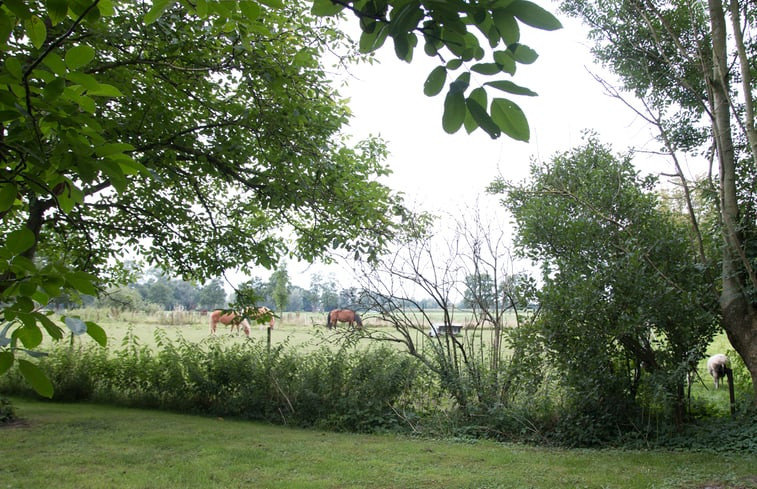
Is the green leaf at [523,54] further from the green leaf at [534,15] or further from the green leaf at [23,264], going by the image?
the green leaf at [23,264]

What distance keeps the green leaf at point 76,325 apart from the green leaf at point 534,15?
3.40 ft

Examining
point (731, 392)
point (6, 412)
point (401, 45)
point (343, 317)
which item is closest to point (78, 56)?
point (401, 45)

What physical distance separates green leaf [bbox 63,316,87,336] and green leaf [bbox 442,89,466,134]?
0.84 metres

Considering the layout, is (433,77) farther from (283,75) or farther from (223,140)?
(223,140)

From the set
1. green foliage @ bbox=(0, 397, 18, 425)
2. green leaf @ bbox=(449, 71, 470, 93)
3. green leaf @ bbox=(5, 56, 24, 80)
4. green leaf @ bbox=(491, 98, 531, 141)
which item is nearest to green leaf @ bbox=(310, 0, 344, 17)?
green leaf @ bbox=(449, 71, 470, 93)

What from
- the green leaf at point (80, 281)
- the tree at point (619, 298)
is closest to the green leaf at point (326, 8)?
the green leaf at point (80, 281)

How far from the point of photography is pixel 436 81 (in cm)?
106

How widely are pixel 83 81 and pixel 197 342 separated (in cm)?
774

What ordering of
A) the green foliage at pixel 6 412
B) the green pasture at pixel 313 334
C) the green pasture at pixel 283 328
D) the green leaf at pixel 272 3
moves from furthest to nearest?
the green pasture at pixel 283 328
the green foliage at pixel 6 412
the green pasture at pixel 313 334
the green leaf at pixel 272 3

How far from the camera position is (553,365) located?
5.89m

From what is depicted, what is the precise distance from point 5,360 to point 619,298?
560cm

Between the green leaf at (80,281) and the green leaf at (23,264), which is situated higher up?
the green leaf at (23,264)

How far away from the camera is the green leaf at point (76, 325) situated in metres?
1.05

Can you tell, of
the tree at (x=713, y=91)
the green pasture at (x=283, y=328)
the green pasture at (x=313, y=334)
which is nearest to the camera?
the tree at (x=713, y=91)
